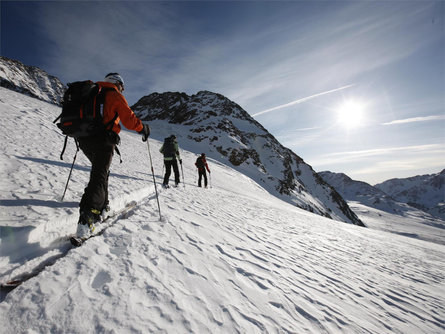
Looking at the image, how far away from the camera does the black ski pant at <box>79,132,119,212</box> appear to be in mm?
2969

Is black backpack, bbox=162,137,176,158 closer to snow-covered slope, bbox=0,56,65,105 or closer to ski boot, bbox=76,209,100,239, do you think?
ski boot, bbox=76,209,100,239

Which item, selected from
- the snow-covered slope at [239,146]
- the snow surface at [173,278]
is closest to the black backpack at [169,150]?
the snow surface at [173,278]

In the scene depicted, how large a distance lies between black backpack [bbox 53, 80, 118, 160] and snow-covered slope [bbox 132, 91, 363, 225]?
1312 inches

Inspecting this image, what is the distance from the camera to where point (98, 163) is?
3111 mm

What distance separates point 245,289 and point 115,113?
3.35m

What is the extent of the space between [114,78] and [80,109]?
0.97 meters

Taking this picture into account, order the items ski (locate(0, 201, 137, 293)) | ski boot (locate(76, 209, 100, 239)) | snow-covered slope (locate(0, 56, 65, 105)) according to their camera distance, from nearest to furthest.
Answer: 1. ski (locate(0, 201, 137, 293))
2. ski boot (locate(76, 209, 100, 239))
3. snow-covered slope (locate(0, 56, 65, 105))

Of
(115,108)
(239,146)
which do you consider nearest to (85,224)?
(115,108)

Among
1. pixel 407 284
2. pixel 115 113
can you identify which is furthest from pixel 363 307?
pixel 115 113

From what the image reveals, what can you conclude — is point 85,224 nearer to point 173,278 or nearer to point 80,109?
point 173,278

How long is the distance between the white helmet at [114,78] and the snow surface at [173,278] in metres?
2.36

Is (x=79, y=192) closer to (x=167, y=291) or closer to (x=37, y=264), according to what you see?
(x=37, y=264)

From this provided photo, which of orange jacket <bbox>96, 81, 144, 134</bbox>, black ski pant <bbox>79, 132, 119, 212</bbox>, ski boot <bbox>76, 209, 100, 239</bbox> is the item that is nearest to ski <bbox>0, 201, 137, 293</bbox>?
ski boot <bbox>76, 209, 100, 239</bbox>

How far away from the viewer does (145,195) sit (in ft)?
19.8
